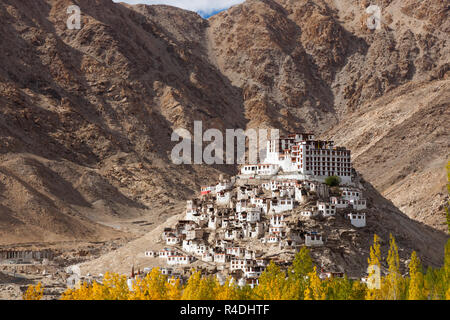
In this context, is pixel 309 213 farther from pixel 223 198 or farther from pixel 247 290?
pixel 247 290

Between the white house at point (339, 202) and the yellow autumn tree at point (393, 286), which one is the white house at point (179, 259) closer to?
the white house at point (339, 202)

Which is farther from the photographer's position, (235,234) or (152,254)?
(152,254)

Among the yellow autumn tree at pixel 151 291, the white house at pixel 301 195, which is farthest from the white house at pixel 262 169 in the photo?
the yellow autumn tree at pixel 151 291

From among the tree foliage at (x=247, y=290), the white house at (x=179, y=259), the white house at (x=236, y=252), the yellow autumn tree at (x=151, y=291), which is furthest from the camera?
the white house at (x=179, y=259)

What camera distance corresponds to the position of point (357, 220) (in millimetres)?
96438

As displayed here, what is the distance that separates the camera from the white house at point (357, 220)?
96250 millimetres

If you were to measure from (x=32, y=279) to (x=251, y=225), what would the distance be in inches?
1161

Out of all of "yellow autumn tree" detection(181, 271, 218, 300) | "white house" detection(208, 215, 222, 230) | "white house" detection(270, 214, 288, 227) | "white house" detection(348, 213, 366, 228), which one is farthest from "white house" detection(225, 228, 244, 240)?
"yellow autumn tree" detection(181, 271, 218, 300)

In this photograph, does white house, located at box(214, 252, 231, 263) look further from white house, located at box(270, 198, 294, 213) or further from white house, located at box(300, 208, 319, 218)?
white house, located at box(300, 208, 319, 218)

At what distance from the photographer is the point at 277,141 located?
11056 centimetres

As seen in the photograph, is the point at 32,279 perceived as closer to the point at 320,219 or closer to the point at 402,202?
the point at 320,219

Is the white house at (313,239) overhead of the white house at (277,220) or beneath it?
beneath

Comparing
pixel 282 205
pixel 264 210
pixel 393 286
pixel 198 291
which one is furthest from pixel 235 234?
pixel 198 291
